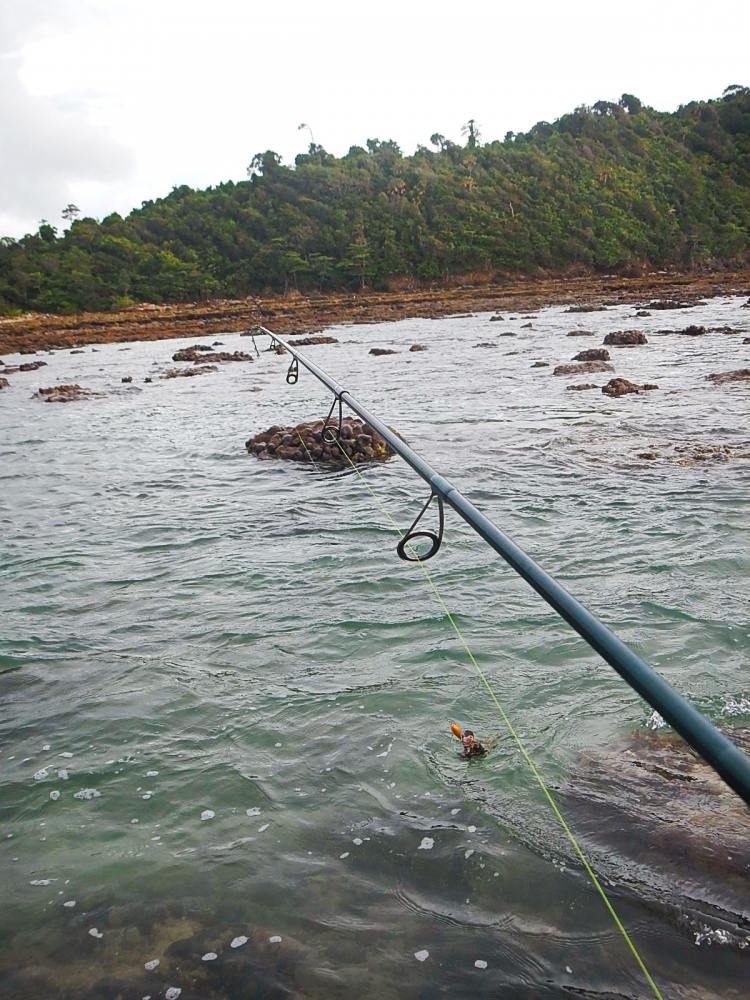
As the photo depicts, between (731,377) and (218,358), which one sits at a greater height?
(218,358)

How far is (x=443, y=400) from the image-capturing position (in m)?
17.7

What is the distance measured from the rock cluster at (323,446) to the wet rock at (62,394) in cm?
1156

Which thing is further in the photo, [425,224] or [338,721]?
[425,224]

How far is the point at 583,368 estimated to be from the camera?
64.2 ft

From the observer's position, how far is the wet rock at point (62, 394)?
21906 mm

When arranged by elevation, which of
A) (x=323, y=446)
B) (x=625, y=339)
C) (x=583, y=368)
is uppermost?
(x=625, y=339)

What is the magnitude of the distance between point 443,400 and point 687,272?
74.8 metres

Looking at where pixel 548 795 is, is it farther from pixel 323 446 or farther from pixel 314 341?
pixel 314 341

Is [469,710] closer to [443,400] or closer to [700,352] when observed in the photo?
[443,400]

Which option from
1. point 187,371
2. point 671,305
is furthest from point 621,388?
point 671,305

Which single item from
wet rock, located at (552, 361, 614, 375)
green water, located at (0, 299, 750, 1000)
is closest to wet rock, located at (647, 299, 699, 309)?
→ wet rock, located at (552, 361, 614, 375)

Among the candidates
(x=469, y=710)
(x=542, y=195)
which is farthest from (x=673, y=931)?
(x=542, y=195)

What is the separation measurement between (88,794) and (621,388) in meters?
14.3

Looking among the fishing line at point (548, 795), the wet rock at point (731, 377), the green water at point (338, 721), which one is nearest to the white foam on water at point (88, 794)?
the green water at point (338, 721)
